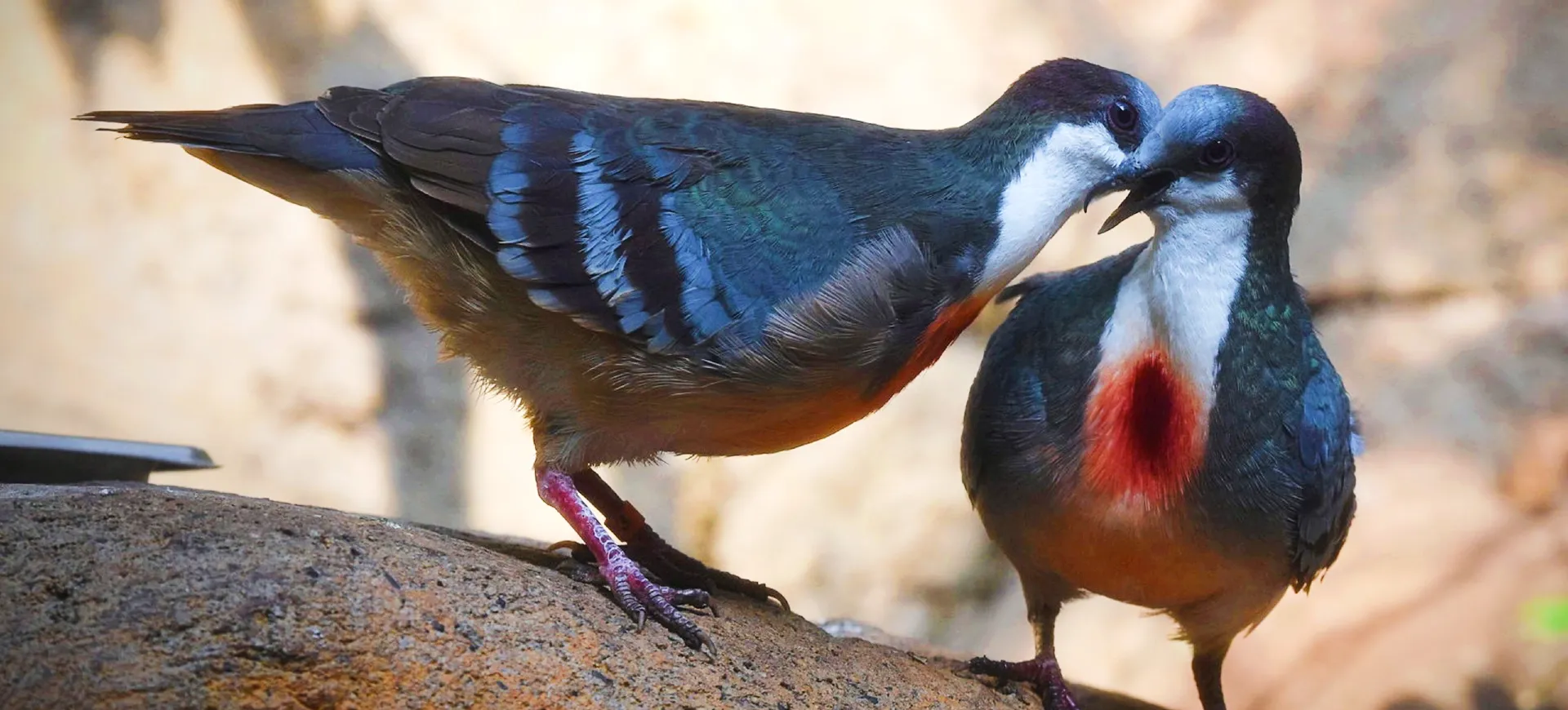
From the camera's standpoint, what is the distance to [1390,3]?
5.81 metres

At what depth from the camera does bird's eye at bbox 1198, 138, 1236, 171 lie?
2.56m

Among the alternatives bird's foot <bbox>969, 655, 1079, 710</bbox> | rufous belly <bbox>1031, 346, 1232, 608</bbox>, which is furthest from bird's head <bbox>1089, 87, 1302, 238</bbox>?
bird's foot <bbox>969, 655, 1079, 710</bbox>

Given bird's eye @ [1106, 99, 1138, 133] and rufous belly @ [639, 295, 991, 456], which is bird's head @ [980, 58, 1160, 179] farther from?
rufous belly @ [639, 295, 991, 456]

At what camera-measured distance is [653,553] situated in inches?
117

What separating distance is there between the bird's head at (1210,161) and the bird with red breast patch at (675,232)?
0.10 meters

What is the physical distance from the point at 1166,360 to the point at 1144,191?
366 millimetres

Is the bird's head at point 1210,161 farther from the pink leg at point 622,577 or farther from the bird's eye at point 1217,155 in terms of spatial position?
the pink leg at point 622,577

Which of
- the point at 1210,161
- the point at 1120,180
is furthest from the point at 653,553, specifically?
the point at 1210,161

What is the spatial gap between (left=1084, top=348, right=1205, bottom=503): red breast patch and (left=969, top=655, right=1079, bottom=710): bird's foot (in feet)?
1.79

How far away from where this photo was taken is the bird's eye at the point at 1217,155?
2557 mm

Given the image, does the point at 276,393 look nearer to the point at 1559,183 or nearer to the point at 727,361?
the point at 727,361

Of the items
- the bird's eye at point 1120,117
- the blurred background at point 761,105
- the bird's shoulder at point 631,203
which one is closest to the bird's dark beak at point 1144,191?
the bird's eye at point 1120,117

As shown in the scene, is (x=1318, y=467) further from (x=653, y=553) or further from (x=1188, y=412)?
(x=653, y=553)

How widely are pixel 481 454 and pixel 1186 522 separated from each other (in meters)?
3.63
